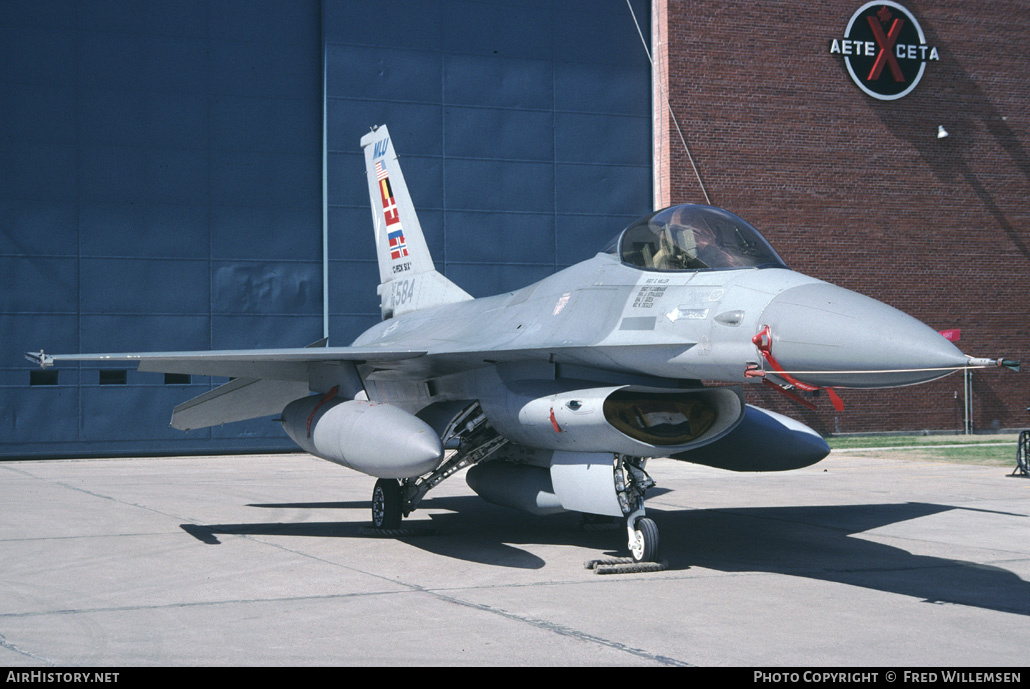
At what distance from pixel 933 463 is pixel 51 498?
13.5 metres

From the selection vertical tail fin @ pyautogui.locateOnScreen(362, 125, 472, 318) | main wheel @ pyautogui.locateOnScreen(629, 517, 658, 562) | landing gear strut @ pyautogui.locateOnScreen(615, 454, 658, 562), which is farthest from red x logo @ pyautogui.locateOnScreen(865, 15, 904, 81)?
main wheel @ pyautogui.locateOnScreen(629, 517, 658, 562)

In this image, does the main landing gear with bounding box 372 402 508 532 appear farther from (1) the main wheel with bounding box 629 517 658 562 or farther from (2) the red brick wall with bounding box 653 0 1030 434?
(2) the red brick wall with bounding box 653 0 1030 434

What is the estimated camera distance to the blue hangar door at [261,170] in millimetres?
19312

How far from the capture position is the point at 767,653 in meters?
5.06

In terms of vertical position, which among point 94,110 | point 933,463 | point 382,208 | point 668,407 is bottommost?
point 933,463

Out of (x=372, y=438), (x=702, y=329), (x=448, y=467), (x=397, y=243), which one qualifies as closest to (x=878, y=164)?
(x=397, y=243)

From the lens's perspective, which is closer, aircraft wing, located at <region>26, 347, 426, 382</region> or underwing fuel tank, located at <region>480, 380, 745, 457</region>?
underwing fuel tank, located at <region>480, 380, 745, 457</region>

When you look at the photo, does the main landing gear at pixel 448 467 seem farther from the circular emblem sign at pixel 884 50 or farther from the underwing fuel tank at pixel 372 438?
the circular emblem sign at pixel 884 50

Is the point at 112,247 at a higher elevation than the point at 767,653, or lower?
higher

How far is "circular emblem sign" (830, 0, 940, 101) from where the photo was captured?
2328 centimetres

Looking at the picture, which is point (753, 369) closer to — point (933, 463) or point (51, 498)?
point (51, 498)

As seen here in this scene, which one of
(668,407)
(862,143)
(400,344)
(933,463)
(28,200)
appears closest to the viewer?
(668,407)

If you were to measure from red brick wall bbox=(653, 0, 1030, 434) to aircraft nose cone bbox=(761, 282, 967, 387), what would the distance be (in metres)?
15.9

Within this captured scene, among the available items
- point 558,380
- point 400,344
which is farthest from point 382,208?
point 558,380
